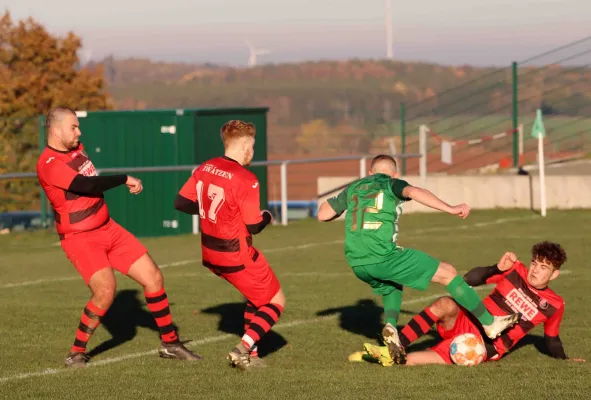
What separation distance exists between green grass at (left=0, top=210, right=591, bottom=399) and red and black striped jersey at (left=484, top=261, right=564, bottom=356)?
0.71 feet

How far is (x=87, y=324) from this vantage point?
29.5 ft

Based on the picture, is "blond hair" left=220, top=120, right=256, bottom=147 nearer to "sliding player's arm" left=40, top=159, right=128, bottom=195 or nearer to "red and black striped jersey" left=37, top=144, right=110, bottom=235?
"sliding player's arm" left=40, top=159, right=128, bottom=195

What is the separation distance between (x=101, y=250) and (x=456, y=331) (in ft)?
8.93

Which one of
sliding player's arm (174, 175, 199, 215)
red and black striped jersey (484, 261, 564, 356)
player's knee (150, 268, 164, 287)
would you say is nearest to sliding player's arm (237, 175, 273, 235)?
sliding player's arm (174, 175, 199, 215)

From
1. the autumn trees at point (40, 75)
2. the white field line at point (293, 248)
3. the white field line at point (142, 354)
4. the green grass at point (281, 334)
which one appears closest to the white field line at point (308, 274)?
the green grass at point (281, 334)

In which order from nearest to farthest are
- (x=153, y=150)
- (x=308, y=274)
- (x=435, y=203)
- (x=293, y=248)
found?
(x=435, y=203) < (x=308, y=274) < (x=293, y=248) < (x=153, y=150)

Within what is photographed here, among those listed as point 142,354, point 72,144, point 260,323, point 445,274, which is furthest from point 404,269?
point 72,144

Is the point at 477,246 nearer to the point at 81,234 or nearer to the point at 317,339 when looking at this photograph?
the point at 317,339

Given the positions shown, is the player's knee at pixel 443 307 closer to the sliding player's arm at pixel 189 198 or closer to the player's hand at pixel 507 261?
the player's hand at pixel 507 261

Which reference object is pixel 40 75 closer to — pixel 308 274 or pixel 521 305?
pixel 308 274

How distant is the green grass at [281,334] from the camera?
7984mm

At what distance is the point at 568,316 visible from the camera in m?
11.3

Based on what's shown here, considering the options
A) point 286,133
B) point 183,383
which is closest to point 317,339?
point 183,383

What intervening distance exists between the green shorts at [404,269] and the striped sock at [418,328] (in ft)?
1.31
